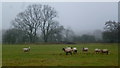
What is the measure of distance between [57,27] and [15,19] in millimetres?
17685

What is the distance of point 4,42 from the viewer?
89250mm

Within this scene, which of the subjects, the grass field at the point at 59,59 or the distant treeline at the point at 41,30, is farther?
A: the distant treeline at the point at 41,30

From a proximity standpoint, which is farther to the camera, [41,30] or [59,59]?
[41,30]

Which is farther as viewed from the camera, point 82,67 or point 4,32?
point 4,32

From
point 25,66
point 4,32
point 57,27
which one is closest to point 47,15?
point 57,27

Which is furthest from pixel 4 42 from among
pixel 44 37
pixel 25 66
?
pixel 25 66

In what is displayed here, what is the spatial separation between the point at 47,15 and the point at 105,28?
23.8 m

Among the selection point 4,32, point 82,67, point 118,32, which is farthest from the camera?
point 4,32

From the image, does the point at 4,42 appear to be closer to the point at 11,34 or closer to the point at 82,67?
the point at 11,34

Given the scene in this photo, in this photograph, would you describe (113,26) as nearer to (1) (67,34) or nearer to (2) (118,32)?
(2) (118,32)

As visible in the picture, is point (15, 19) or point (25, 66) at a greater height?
point (15, 19)

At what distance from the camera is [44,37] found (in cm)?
10050

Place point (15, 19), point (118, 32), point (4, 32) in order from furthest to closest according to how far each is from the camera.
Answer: point (15, 19), point (4, 32), point (118, 32)

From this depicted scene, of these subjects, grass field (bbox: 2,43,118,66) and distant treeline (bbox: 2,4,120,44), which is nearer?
grass field (bbox: 2,43,118,66)
